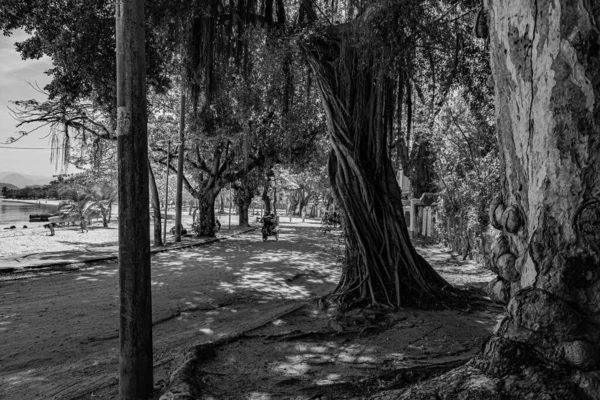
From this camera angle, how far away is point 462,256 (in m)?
13.3

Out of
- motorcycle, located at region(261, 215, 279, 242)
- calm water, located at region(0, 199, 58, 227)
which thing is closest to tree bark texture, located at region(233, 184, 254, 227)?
motorcycle, located at region(261, 215, 279, 242)

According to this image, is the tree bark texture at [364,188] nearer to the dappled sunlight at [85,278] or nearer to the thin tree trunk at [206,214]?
the dappled sunlight at [85,278]

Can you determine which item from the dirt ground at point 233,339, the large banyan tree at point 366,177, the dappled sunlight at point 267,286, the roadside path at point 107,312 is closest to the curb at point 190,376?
the dirt ground at point 233,339

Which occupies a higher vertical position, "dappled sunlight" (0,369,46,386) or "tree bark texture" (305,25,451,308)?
"tree bark texture" (305,25,451,308)

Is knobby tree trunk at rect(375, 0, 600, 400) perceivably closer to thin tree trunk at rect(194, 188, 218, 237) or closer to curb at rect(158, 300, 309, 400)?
curb at rect(158, 300, 309, 400)

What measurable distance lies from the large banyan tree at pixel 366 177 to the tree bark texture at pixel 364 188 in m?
0.01

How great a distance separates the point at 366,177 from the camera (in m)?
6.55

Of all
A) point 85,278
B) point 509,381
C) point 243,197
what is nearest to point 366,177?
point 509,381

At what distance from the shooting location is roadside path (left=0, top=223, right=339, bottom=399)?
400 cm

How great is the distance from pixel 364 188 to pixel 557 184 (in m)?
4.35

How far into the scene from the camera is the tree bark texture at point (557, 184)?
203 cm

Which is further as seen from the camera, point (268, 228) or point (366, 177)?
point (268, 228)

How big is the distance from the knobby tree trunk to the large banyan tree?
4030 mm

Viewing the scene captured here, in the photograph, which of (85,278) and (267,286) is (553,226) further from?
(85,278)
